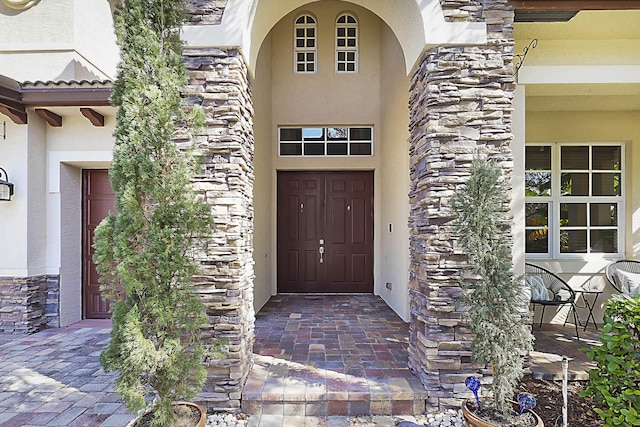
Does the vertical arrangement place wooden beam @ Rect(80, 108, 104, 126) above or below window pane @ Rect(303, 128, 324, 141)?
below

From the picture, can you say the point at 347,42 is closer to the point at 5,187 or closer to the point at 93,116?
the point at 93,116

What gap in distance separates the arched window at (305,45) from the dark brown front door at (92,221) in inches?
143

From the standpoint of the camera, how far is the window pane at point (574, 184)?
15.9ft

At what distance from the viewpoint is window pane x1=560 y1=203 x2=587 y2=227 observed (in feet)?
15.8

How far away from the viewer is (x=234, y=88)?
106 inches

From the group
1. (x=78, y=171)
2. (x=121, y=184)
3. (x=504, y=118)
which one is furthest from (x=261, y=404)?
(x=78, y=171)

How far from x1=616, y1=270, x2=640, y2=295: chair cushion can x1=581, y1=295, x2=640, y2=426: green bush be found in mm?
2314

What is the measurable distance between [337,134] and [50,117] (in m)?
4.15

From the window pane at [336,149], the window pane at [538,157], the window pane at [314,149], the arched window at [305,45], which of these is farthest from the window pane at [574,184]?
the arched window at [305,45]

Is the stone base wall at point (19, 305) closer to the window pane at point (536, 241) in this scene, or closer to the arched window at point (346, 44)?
the arched window at point (346, 44)

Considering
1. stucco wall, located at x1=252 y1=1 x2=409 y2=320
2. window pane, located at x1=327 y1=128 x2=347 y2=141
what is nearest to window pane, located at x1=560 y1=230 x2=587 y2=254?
stucco wall, located at x1=252 y1=1 x2=409 y2=320

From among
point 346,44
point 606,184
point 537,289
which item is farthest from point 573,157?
point 346,44

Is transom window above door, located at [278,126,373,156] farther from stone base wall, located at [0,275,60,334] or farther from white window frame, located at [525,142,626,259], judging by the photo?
stone base wall, located at [0,275,60,334]

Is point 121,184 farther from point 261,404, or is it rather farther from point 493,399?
point 493,399
